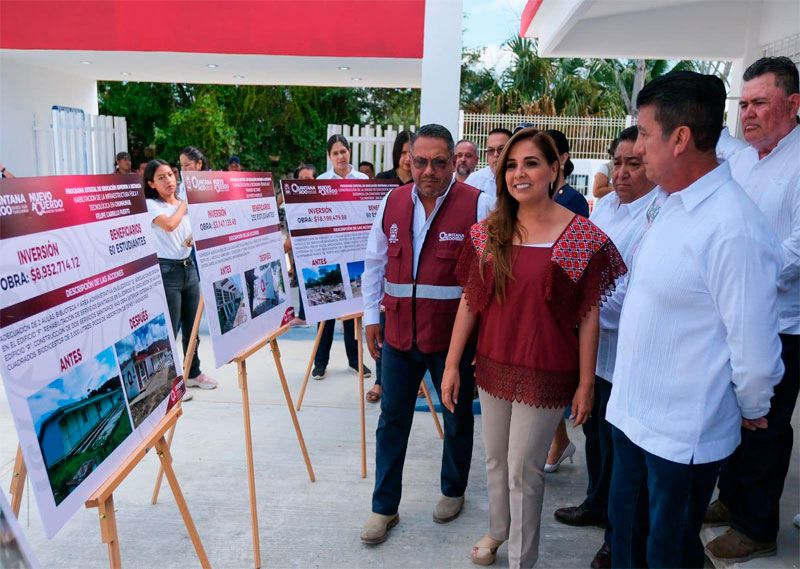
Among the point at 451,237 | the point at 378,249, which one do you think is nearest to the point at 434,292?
the point at 451,237

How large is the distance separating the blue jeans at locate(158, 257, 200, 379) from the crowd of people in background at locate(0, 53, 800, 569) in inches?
86.9

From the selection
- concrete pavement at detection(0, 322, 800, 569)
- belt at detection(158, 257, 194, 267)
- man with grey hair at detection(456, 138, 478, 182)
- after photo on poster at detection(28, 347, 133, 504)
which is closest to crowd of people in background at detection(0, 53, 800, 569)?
concrete pavement at detection(0, 322, 800, 569)

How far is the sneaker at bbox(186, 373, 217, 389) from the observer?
4914 millimetres

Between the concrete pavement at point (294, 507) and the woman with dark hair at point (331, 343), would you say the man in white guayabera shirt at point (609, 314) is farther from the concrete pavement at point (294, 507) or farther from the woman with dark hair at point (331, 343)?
the woman with dark hair at point (331, 343)

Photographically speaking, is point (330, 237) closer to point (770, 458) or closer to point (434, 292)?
point (434, 292)

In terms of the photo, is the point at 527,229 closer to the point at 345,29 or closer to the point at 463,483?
the point at 463,483

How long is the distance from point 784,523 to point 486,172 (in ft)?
10.5

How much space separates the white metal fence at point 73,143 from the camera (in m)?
10.3

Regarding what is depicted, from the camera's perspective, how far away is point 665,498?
5.80 ft

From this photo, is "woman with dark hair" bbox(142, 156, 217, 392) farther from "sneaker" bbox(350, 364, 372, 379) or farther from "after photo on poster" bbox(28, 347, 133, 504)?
"after photo on poster" bbox(28, 347, 133, 504)

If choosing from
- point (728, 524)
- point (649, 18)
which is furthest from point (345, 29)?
point (728, 524)

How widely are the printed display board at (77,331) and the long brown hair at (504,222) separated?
4.35ft

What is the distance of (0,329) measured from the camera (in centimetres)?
152

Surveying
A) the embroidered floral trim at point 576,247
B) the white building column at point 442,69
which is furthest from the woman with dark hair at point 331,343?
the embroidered floral trim at point 576,247
